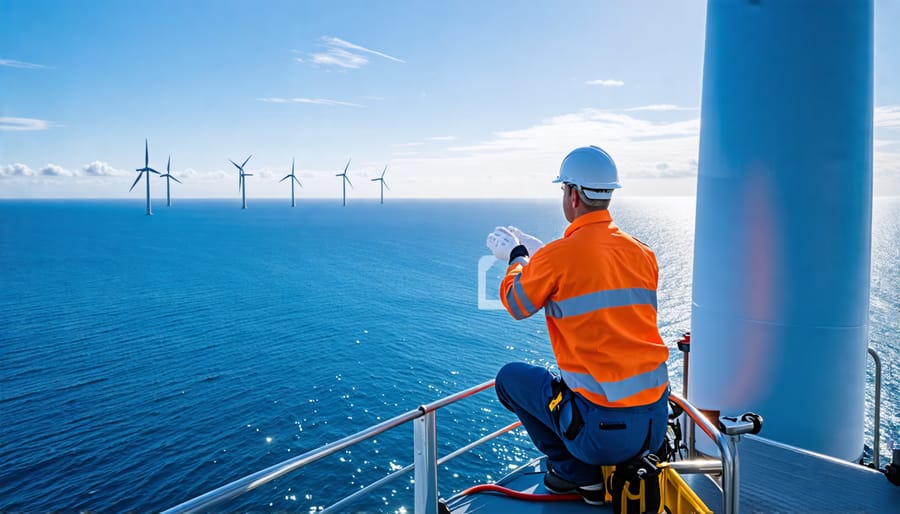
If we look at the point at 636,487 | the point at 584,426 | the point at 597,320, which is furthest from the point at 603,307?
the point at 636,487

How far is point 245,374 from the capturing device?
29500mm

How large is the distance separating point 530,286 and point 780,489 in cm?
250

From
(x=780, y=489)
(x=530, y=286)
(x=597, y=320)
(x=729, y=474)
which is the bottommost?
(x=780, y=489)

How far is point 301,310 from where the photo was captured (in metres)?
43.9

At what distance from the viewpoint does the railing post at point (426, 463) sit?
296 cm

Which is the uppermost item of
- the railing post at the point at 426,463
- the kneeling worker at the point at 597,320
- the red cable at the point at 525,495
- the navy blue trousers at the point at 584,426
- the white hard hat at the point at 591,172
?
the white hard hat at the point at 591,172

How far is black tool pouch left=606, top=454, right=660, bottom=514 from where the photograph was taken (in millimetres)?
2674

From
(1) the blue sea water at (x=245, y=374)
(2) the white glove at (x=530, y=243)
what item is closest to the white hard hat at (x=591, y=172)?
(2) the white glove at (x=530, y=243)

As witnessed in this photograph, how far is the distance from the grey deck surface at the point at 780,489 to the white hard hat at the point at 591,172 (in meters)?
1.87

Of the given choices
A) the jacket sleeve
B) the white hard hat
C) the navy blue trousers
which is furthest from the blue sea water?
the white hard hat

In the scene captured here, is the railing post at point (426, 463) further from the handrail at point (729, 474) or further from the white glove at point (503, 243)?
the handrail at point (729, 474)

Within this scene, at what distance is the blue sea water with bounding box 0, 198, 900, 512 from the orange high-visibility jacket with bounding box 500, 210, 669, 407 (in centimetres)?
647

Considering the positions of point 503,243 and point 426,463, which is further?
point 503,243

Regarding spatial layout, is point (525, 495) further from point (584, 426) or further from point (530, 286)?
point (530, 286)
